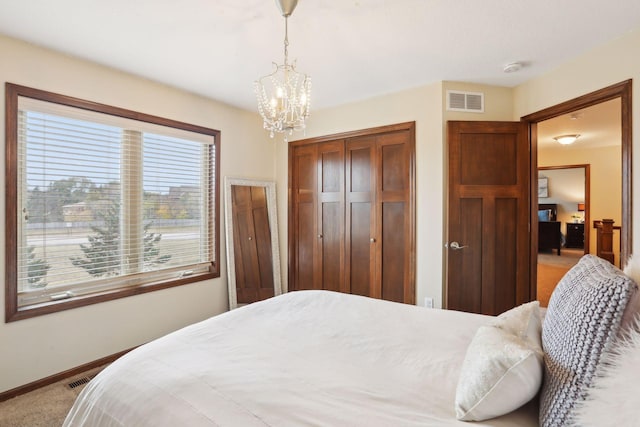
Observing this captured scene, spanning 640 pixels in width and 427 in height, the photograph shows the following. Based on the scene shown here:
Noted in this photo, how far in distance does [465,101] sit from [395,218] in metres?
1.31

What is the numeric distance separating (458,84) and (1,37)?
11.8ft

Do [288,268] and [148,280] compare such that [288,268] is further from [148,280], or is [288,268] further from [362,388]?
[362,388]

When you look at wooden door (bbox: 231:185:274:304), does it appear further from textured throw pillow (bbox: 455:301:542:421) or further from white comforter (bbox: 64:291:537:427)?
textured throw pillow (bbox: 455:301:542:421)

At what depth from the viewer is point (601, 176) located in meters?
6.31

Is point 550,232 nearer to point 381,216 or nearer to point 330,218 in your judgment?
point 381,216

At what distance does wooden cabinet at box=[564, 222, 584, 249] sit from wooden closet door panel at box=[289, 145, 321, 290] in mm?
7296

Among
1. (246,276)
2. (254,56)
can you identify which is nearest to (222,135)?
(254,56)

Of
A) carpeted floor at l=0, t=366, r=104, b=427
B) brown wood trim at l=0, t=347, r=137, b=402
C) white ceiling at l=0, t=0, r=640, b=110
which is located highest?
white ceiling at l=0, t=0, r=640, b=110

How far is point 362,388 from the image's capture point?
113cm

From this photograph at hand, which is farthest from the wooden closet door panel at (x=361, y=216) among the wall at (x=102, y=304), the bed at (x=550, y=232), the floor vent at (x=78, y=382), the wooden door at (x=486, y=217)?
the bed at (x=550, y=232)

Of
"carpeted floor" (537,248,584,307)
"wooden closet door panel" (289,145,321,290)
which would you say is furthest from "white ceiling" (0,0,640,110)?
"carpeted floor" (537,248,584,307)

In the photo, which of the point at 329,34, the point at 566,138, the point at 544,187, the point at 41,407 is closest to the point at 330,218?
the point at 329,34

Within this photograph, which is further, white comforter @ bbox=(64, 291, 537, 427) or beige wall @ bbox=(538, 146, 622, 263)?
beige wall @ bbox=(538, 146, 622, 263)

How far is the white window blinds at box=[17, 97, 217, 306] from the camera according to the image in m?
2.37
